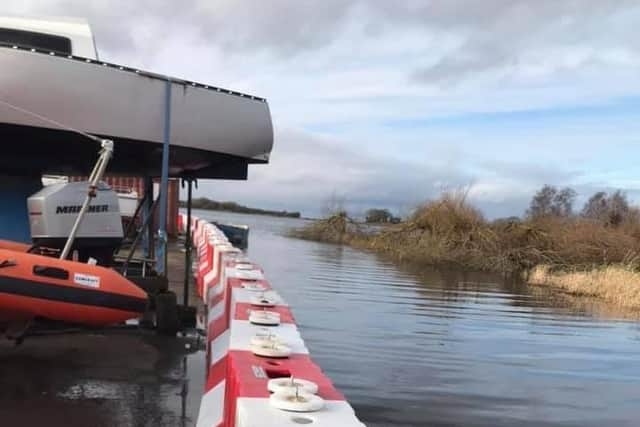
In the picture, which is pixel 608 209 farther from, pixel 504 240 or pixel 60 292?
pixel 60 292

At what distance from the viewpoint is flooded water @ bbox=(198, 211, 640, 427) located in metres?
6.71

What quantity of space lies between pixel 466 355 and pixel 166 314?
4.18 meters

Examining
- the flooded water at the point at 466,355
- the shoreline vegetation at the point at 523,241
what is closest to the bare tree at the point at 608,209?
the shoreline vegetation at the point at 523,241

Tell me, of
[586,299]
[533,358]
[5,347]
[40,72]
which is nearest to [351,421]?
[40,72]

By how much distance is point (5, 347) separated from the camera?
7145mm

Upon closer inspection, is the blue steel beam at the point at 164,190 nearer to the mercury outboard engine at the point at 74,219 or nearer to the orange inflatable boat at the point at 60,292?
the mercury outboard engine at the point at 74,219

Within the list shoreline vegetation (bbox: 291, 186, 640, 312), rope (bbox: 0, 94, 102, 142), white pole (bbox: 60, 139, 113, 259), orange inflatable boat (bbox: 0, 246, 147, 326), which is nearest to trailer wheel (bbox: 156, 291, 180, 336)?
orange inflatable boat (bbox: 0, 246, 147, 326)

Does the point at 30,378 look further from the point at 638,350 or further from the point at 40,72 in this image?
the point at 638,350

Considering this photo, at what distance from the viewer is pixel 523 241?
27.2 m

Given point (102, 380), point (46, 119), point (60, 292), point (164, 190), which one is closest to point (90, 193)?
Answer: point (46, 119)

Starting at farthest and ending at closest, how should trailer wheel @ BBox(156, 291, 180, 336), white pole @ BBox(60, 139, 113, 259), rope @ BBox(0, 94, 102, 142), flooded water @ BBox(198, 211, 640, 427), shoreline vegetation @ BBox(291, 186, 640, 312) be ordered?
1. shoreline vegetation @ BBox(291, 186, 640, 312)
2. trailer wheel @ BBox(156, 291, 180, 336)
3. flooded water @ BBox(198, 211, 640, 427)
4. rope @ BBox(0, 94, 102, 142)
5. white pole @ BBox(60, 139, 113, 259)

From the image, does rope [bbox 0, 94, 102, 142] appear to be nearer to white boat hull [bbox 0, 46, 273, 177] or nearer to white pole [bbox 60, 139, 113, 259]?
white boat hull [bbox 0, 46, 273, 177]

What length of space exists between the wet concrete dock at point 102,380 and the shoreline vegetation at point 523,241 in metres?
16.0

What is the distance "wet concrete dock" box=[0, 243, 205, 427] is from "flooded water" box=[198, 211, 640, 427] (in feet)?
5.34
